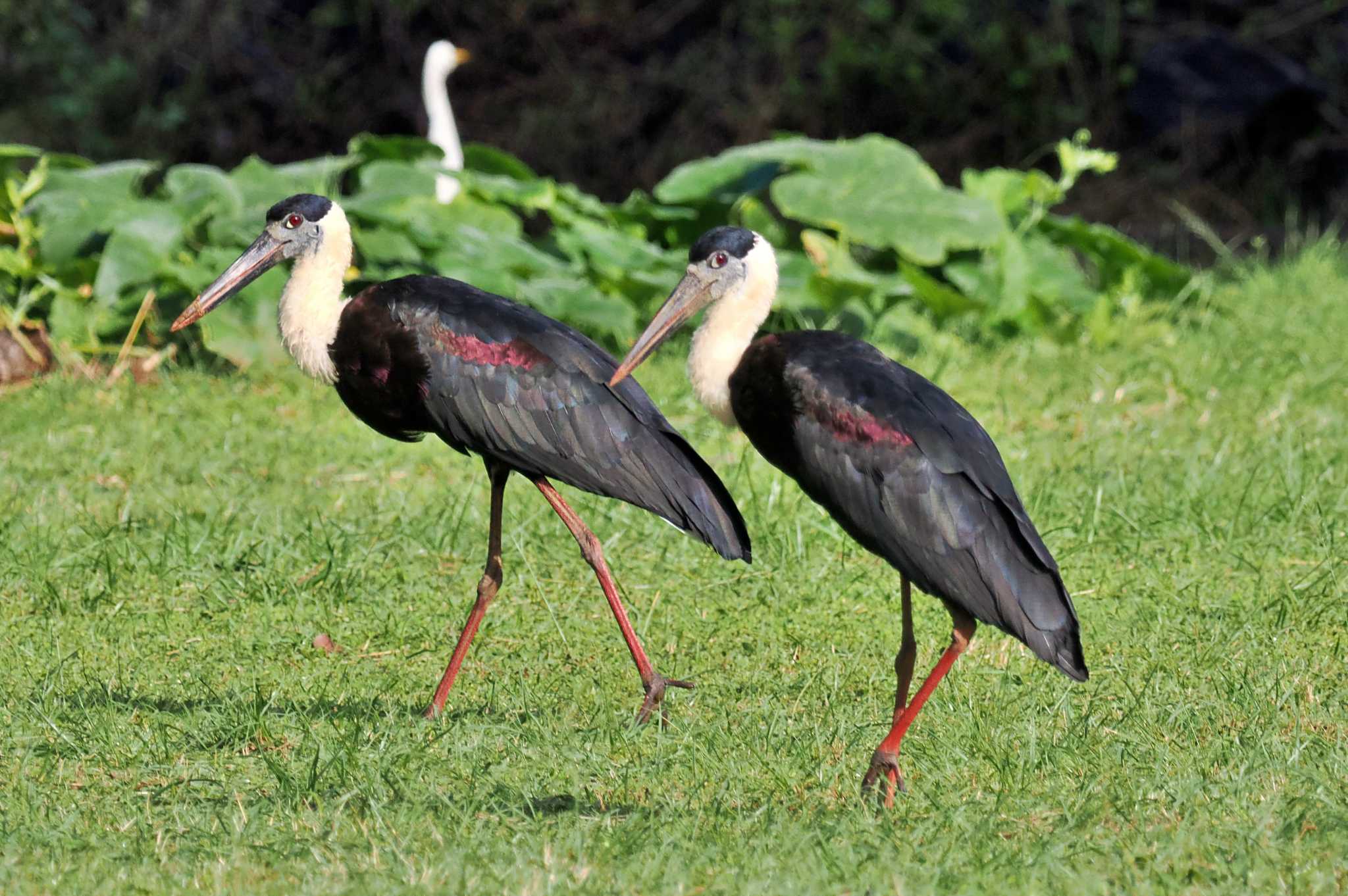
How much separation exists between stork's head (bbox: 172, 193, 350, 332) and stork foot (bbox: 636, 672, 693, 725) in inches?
52.3

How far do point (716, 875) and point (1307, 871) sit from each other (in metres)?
0.99

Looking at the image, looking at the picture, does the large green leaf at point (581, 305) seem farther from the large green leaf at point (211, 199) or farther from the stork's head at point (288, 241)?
the stork's head at point (288, 241)

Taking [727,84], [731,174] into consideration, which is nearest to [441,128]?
[731,174]

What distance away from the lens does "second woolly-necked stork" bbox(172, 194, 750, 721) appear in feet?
13.3

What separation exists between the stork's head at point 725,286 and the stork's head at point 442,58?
20.1ft

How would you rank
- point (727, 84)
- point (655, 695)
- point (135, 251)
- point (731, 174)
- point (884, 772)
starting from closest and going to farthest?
point (884, 772), point (655, 695), point (135, 251), point (731, 174), point (727, 84)

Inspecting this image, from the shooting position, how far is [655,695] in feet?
13.1

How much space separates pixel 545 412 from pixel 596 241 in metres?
3.14

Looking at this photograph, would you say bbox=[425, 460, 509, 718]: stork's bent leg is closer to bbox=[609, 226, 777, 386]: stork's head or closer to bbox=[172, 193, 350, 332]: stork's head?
bbox=[609, 226, 777, 386]: stork's head

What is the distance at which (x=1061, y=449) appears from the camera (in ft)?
19.8

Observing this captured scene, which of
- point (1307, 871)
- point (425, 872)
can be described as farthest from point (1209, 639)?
point (425, 872)

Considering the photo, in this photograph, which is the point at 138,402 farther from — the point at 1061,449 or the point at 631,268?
the point at 1061,449

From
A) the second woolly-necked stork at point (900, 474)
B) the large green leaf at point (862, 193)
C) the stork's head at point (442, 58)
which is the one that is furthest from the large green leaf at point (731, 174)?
the second woolly-necked stork at point (900, 474)

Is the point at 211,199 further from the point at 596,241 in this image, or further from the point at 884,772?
the point at 884,772
